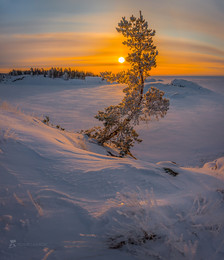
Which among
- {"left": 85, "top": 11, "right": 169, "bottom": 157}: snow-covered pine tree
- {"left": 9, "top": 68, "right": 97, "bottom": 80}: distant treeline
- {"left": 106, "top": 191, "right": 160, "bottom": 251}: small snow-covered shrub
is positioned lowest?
{"left": 106, "top": 191, "right": 160, "bottom": 251}: small snow-covered shrub

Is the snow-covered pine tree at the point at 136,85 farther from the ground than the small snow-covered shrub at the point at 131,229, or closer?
farther from the ground

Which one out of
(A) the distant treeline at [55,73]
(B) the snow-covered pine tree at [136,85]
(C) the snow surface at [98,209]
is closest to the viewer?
(C) the snow surface at [98,209]

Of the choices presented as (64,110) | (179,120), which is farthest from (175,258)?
(64,110)

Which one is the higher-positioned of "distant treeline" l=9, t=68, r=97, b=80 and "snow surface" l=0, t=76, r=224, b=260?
"distant treeline" l=9, t=68, r=97, b=80

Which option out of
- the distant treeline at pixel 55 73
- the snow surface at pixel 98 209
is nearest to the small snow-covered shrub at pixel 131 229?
the snow surface at pixel 98 209

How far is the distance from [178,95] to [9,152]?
2263cm

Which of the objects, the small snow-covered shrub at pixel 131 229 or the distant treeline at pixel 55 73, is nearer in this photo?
the small snow-covered shrub at pixel 131 229

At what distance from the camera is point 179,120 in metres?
12.5

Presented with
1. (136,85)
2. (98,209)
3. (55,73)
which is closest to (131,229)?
(98,209)

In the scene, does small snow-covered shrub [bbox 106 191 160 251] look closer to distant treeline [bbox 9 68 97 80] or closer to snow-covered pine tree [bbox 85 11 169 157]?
snow-covered pine tree [bbox 85 11 169 157]

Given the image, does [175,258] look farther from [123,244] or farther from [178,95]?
[178,95]

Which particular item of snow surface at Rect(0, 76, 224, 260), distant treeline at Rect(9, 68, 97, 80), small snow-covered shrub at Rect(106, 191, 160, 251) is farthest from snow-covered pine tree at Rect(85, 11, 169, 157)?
distant treeline at Rect(9, 68, 97, 80)

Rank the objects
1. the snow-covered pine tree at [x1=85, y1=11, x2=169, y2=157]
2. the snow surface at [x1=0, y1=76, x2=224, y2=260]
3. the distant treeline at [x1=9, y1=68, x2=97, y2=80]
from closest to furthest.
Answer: the snow surface at [x1=0, y1=76, x2=224, y2=260], the snow-covered pine tree at [x1=85, y1=11, x2=169, y2=157], the distant treeline at [x1=9, y1=68, x2=97, y2=80]

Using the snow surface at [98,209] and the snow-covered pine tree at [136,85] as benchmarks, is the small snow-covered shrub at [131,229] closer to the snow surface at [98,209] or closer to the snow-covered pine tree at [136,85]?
the snow surface at [98,209]
